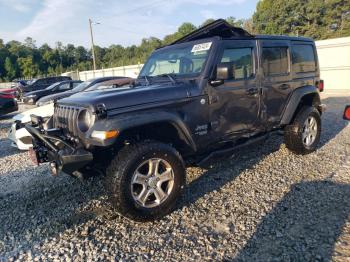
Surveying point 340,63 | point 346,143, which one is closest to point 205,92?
point 346,143

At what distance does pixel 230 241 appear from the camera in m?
2.99

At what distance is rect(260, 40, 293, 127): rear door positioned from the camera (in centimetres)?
466

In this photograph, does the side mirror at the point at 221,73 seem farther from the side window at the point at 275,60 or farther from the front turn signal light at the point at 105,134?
the front turn signal light at the point at 105,134

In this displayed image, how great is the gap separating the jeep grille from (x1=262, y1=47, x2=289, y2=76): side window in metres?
2.86

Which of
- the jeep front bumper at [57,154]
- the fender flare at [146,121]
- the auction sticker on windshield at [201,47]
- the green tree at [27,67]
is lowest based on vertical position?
the jeep front bumper at [57,154]

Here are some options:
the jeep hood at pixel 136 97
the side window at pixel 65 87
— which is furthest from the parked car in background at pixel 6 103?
the jeep hood at pixel 136 97

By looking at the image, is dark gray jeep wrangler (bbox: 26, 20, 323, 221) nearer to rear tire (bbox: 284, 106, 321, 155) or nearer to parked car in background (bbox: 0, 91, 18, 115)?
rear tire (bbox: 284, 106, 321, 155)

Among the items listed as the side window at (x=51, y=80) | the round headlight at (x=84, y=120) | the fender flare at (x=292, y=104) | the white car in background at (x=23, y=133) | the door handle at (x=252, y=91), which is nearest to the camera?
the round headlight at (x=84, y=120)

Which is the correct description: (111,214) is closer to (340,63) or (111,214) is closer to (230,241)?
(230,241)

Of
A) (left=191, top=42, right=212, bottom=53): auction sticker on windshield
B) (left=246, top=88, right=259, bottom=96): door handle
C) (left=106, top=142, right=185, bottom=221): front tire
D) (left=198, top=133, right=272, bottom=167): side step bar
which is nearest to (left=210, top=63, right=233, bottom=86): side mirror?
(left=191, top=42, right=212, bottom=53): auction sticker on windshield

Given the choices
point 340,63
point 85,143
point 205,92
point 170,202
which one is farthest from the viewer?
point 340,63

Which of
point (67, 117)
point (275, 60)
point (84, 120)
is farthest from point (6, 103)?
point (275, 60)

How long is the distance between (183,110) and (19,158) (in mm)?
4373

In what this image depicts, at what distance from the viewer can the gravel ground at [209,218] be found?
288 centimetres
